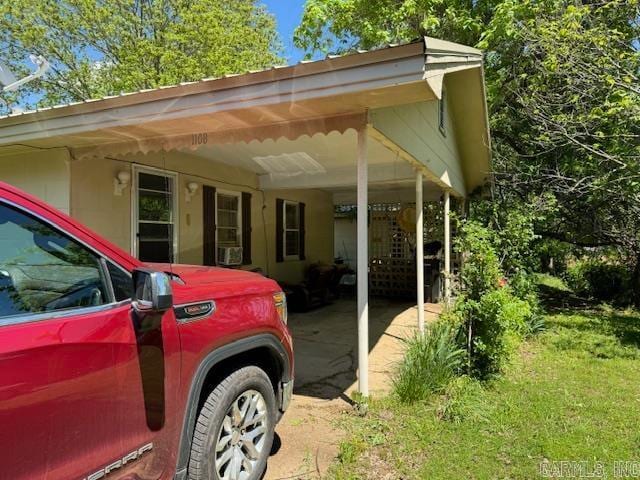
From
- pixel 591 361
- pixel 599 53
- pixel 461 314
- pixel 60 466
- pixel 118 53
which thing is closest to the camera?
pixel 60 466

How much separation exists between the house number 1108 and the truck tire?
263 cm

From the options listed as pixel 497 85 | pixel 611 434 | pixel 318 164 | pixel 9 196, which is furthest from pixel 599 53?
pixel 9 196

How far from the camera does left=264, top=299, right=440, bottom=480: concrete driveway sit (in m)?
3.33

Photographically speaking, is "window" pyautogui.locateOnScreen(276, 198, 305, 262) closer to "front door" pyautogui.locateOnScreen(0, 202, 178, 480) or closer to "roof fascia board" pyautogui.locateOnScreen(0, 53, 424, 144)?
"roof fascia board" pyautogui.locateOnScreen(0, 53, 424, 144)

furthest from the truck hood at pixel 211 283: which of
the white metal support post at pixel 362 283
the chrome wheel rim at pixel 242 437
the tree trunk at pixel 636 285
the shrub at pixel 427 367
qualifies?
the tree trunk at pixel 636 285

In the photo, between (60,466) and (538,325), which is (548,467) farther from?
(538,325)

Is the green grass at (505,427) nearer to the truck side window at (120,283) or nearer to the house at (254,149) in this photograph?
the house at (254,149)

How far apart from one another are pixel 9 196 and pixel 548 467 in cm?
365

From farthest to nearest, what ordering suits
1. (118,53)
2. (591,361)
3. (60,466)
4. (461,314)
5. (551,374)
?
(118,53) < (591,361) < (551,374) < (461,314) < (60,466)

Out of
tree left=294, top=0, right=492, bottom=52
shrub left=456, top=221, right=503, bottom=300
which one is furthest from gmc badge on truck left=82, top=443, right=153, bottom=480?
tree left=294, top=0, right=492, bottom=52

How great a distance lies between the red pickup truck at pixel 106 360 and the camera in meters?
1.56

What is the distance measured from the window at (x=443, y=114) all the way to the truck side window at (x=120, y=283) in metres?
6.25

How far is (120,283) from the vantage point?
203 cm

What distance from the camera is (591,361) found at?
235 inches
